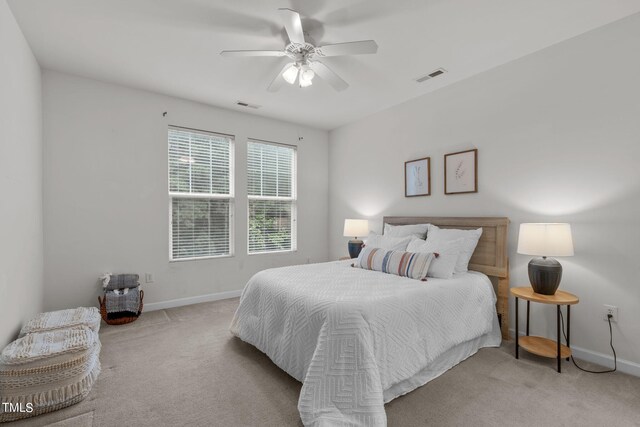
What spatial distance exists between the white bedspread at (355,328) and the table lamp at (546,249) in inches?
17.7

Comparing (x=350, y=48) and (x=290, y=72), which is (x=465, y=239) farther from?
(x=290, y=72)

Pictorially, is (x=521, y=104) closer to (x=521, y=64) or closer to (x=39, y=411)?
(x=521, y=64)

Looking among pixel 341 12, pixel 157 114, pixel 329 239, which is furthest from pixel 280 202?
pixel 341 12

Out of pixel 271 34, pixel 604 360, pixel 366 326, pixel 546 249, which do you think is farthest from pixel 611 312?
pixel 271 34

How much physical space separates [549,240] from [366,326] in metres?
1.64

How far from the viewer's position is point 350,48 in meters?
2.25

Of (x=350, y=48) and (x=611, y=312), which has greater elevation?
(x=350, y=48)

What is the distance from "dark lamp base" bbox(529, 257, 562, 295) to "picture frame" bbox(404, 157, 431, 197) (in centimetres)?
149

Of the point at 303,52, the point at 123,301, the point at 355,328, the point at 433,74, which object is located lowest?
the point at 123,301

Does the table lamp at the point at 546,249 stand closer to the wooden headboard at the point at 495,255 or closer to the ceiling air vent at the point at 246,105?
the wooden headboard at the point at 495,255

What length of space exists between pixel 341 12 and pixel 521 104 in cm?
192

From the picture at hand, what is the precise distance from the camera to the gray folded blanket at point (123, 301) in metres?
3.19

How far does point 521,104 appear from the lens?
2863 millimetres

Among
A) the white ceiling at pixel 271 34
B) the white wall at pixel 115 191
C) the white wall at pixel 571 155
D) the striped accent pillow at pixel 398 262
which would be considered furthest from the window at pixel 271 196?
the white wall at pixel 571 155
